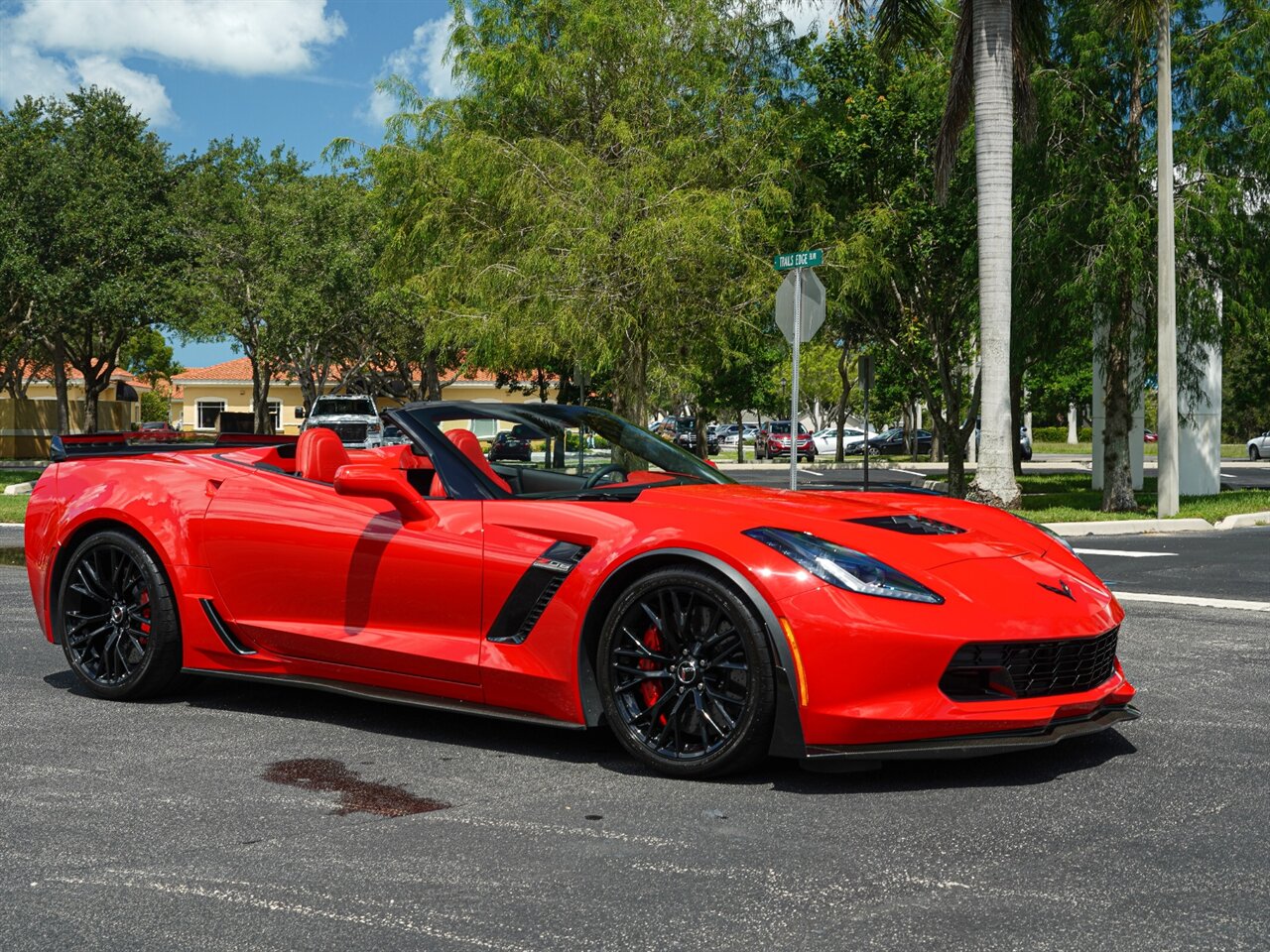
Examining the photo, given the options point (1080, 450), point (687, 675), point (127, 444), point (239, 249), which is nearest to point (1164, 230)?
point (127, 444)

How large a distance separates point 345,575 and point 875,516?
6.83 feet

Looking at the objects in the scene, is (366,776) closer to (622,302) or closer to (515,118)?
(622,302)

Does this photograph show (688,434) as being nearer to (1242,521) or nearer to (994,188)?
(1242,521)

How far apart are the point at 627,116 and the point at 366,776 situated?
18.2m

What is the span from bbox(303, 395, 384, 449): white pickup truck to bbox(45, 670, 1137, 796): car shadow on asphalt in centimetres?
2214

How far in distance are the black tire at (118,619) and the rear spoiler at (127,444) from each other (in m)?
0.48

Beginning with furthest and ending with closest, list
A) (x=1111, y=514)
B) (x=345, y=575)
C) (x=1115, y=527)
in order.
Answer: (x=1111, y=514), (x=1115, y=527), (x=345, y=575)

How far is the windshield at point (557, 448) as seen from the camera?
5.59m

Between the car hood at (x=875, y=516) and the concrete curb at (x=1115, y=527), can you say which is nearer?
the car hood at (x=875, y=516)

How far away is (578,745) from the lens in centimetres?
526

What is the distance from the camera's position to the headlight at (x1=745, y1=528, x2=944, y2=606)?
4.40 metres

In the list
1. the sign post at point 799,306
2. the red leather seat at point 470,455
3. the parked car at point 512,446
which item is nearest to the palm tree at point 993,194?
the sign post at point 799,306

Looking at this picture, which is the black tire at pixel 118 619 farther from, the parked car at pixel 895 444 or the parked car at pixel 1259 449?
the parked car at pixel 895 444

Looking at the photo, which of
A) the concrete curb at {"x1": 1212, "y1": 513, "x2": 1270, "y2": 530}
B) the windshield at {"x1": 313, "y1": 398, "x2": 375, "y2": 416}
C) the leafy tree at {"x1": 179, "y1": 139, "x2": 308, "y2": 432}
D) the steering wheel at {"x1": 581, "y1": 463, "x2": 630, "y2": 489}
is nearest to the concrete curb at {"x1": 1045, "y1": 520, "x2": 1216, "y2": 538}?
the concrete curb at {"x1": 1212, "y1": 513, "x2": 1270, "y2": 530}
